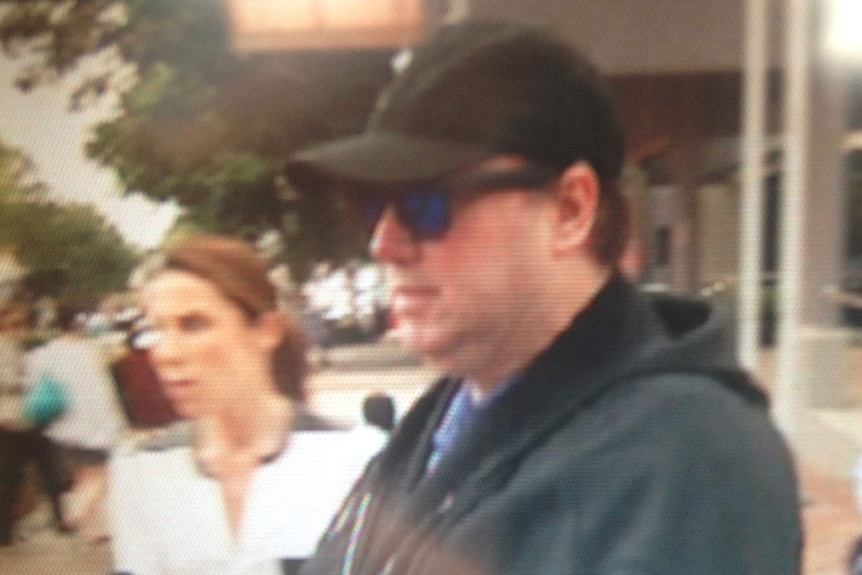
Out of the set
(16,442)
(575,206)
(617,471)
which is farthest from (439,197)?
(16,442)

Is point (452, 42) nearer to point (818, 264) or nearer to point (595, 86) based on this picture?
point (595, 86)

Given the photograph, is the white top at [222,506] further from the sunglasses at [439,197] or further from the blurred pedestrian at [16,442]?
the sunglasses at [439,197]

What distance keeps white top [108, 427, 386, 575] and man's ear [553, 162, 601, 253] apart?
0.46 m

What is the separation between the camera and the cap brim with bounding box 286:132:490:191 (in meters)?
0.82

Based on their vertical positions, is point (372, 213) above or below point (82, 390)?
above

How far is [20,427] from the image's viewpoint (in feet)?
3.73

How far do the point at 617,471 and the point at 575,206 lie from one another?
296 millimetres

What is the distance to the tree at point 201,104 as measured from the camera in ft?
3.39

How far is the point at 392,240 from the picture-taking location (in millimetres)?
942

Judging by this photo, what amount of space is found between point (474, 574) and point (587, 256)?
1.21ft

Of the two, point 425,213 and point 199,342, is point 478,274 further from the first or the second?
point 199,342

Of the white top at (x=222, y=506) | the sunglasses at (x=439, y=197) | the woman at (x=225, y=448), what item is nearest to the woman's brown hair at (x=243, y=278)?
the woman at (x=225, y=448)

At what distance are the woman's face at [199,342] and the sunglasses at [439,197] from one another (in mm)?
324

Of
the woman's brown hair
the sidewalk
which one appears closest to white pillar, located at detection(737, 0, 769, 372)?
the sidewalk
